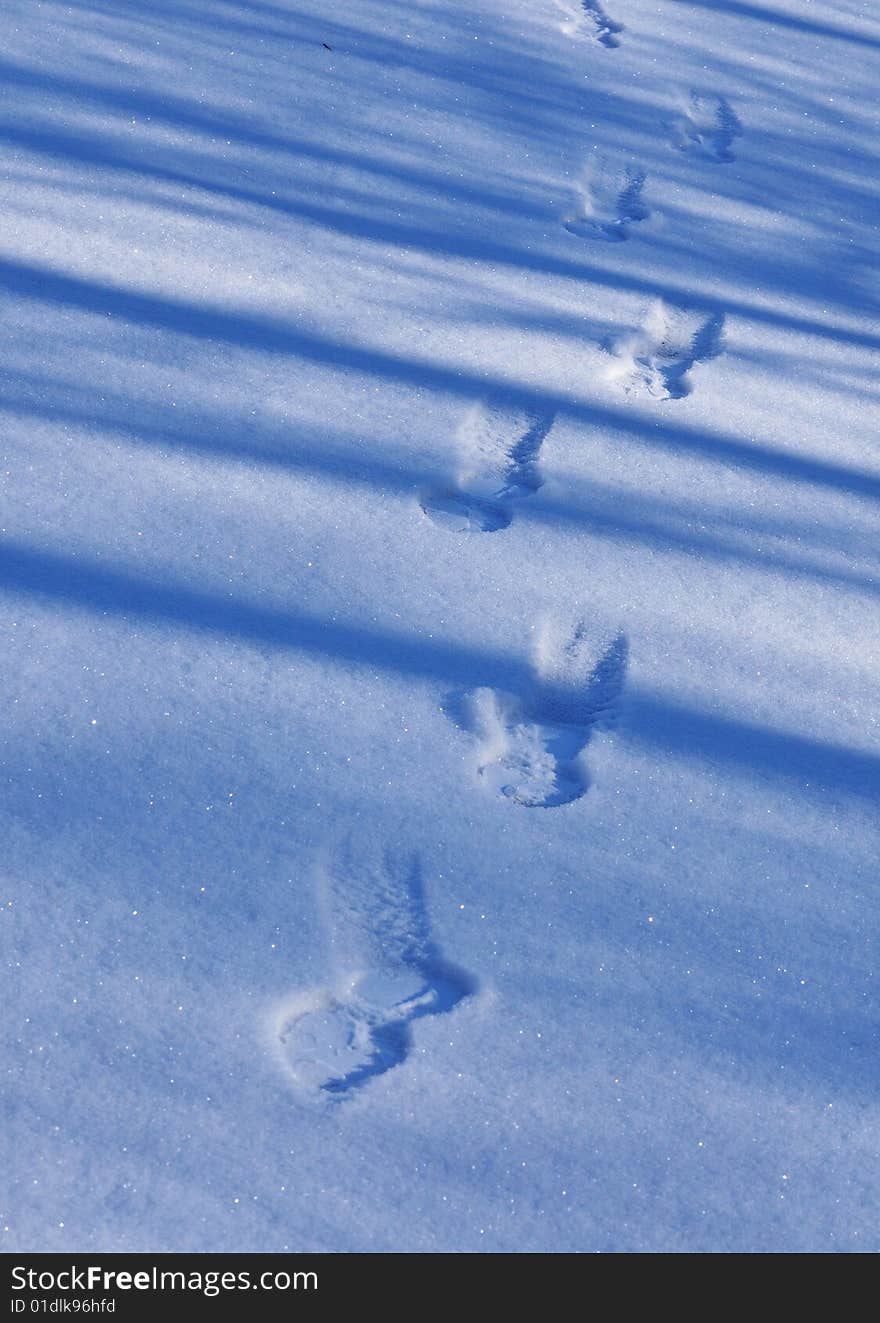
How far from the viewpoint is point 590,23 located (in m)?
3.00

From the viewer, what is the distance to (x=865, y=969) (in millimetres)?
1278

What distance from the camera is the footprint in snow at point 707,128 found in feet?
8.80

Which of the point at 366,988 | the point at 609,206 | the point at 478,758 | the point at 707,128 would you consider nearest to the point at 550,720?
the point at 478,758

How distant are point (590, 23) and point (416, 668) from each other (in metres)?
2.29

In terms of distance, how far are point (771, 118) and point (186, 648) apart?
7.43 feet

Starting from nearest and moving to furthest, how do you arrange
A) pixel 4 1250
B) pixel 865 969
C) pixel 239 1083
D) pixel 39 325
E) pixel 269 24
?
pixel 4 1250 < pixel 239 1083 < pixel 865 969 < pixel 39 325 < pixel 269 24

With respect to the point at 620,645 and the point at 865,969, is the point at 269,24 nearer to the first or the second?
the point at 620,645

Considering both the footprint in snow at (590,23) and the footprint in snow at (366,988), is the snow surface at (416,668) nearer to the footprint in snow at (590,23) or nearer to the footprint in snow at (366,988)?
the footprint in snow at (366,988)

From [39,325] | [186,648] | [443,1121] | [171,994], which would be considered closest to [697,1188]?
[443,1121]

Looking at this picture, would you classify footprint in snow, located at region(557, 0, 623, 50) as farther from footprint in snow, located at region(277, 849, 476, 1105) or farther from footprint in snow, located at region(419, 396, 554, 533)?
footprint in snow, located at region(277, 849, 476, 1105)

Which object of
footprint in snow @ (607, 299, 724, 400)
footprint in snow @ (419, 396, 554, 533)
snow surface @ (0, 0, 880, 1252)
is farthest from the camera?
footprint in snow @ (607, 299, 724, 400)

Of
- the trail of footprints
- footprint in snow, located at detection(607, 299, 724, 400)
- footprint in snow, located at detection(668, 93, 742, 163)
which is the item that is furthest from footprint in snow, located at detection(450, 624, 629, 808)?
footprint in snow, located at detection(668, 93, 742, 163)

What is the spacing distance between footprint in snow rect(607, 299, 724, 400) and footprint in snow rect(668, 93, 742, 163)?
0.72 meters

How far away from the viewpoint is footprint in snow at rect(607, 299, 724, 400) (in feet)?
6.59
